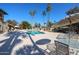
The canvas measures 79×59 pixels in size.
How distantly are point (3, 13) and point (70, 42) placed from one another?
1.63 m

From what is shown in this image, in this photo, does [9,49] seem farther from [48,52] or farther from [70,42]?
[70,42]

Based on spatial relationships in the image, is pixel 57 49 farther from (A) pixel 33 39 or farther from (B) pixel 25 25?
(B) pixel 25 25

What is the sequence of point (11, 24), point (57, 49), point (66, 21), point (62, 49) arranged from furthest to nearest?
point (11, 24) → point (66, 21) → point (57, 49) → point (62, 49)

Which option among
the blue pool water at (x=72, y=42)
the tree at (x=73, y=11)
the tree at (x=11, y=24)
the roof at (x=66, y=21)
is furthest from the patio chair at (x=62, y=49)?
the tree at (x=11, y=24)

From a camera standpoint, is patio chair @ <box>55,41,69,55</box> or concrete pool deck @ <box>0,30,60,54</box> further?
concrete pool deck @ <box>0,30,60,54</box>

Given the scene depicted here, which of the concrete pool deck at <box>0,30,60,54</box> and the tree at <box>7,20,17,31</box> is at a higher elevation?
the tree at <box>7,20,17,31</box>

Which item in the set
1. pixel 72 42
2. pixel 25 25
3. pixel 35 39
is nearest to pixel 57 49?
pixel 72 42

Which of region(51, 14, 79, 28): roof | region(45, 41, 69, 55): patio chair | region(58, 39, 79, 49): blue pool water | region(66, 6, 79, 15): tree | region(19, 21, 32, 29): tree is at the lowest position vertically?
region(45, 41, 69, 55): patio chair

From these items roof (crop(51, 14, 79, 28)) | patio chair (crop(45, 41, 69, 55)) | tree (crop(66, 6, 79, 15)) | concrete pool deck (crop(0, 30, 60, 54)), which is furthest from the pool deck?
tree (crop(66, 6, 79, 15))

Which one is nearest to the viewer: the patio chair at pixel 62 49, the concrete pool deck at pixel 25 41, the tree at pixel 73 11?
the patio chair at pixel 62 49

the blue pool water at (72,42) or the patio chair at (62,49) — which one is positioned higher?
the blue pool water at (72,42)

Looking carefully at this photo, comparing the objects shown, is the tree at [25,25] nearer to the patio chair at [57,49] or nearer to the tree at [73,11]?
the patio chair at [57,49]

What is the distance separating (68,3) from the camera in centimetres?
478

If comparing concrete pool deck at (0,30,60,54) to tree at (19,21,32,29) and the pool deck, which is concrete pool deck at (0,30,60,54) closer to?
the pool deck
